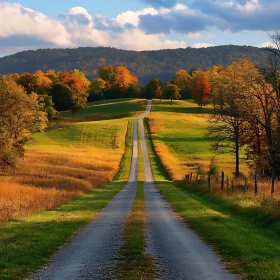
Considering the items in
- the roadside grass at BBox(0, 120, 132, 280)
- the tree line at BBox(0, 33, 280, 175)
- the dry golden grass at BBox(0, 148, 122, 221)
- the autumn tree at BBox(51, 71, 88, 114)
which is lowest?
the dry golden grass at BBox(0, 148, 122, 221)

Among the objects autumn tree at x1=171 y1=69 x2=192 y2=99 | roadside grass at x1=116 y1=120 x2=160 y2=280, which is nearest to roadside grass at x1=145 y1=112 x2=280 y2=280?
roadside grass at x1=116 y1=120 x2=160 y2=280

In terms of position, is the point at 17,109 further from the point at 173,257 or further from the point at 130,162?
the point at 173,257

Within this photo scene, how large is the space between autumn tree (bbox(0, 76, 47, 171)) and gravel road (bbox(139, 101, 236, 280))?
32.3 metres

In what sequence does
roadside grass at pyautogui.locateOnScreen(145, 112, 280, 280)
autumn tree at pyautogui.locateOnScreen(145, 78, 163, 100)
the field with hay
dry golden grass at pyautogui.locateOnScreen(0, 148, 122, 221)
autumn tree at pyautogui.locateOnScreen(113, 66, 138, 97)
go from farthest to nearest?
1. autumn tree at pyautogui.locateOnScreen(113, 66, 138, 97)
2. autumn tree at pyautogui.locateOnScreen(145, 78, 163, 100)
3. the field with hay
4. dry golden grass at pyautogui.locateOnScreen(0, 148, 122, 221)
5. roadside grass at pyautogui.locateOnScreen(145, 112, 280, 280)

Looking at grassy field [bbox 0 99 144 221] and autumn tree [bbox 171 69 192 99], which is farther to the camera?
autumn tree [bbox 171 69 192 99]

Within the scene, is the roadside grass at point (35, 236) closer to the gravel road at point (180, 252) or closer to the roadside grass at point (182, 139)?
the gravel road at point (180, 252)

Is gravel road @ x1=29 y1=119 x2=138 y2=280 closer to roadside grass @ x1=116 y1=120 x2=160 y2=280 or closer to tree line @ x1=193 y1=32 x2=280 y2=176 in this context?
roadside grass @ x1=116 y1=120 x2=160 y2=280

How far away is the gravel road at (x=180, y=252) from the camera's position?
32.4 ft

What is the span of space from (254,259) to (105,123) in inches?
4106

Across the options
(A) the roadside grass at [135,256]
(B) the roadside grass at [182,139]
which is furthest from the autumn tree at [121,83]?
(A) the roadside grass at [135,256]

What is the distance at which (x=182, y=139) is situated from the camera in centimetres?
9512

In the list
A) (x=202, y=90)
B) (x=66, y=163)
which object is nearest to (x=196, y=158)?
(x=66, y=163)

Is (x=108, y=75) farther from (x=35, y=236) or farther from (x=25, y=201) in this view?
(x=35, y=236)

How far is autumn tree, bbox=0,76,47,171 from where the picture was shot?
159 ft
